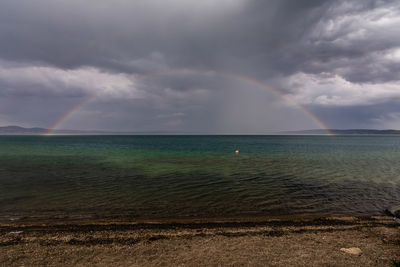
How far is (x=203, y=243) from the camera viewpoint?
9555 millimetres

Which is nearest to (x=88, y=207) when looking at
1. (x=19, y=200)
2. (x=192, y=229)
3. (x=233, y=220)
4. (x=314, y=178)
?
(x=19, y=200)

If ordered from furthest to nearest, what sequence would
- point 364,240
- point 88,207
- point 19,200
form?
point 19,200
point 88,207
point 364,240

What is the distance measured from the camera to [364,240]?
9789 mm

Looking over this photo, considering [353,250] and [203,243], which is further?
[203,243]

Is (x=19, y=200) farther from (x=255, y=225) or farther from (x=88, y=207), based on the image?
(x=255, y=225)

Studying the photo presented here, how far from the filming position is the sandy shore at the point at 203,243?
802 cm

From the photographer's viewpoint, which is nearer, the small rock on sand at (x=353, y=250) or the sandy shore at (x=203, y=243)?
the sandy shore at (x=203, y=243)

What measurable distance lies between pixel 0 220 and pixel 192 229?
39.8ft

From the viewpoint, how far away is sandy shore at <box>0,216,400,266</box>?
8.02 meters

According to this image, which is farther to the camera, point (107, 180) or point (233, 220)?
point (107, 180)

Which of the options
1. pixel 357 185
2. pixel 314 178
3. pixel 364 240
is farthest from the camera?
pixel 314 178

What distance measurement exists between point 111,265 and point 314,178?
86.9 feet

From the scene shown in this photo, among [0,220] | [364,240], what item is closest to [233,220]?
[364,240]

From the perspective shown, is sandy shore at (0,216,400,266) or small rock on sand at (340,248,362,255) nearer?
sandy shore at (0,216,400,266)
